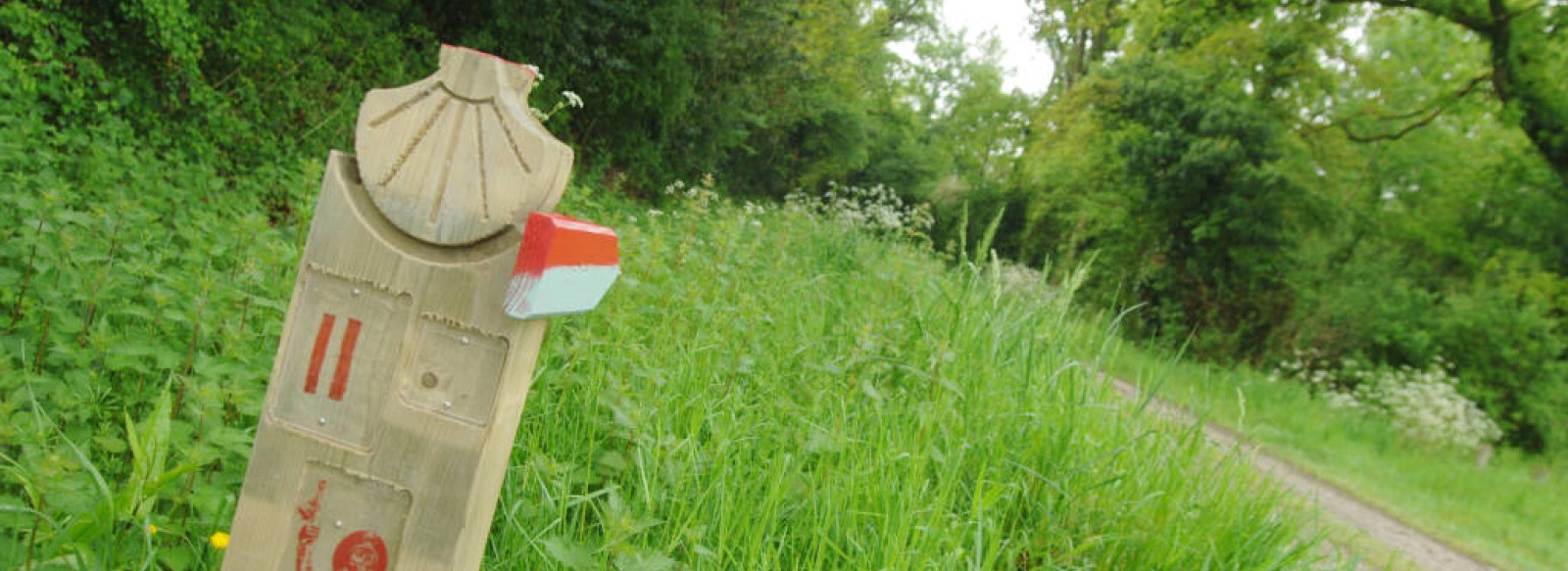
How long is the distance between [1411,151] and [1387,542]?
16217 mm

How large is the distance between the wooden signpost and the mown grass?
296 cm

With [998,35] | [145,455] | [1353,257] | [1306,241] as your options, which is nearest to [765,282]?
[145,455]

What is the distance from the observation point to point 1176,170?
15.2 meters

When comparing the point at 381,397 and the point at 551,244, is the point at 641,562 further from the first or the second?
the point at 551,244

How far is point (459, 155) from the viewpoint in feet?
3.87

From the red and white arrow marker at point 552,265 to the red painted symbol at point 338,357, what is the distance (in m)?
0.25

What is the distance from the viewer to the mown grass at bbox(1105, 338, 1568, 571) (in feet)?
20.7

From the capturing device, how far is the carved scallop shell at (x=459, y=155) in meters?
1.16

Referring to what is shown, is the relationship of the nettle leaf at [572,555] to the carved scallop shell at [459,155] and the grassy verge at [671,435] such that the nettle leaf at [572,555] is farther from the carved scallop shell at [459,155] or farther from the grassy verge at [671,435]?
the carved scallop shell at [459,155]

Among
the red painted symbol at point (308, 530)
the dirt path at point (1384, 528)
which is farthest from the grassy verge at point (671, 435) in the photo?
the dirt path at point (1384, 528)

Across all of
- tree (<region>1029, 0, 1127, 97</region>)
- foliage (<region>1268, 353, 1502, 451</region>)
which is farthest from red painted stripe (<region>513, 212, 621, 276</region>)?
tree (<region>1029, 0, 1127, 97</region>)

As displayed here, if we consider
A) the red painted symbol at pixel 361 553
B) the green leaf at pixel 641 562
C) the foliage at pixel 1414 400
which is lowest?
the green leaf at pixel 641 562

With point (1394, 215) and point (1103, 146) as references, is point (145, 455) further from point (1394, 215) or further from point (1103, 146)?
point (1394, 215)

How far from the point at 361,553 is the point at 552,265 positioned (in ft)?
1.68
